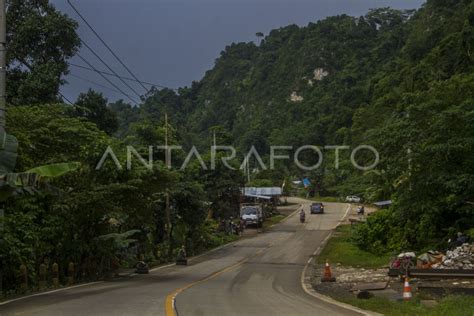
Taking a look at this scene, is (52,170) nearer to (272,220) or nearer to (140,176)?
(140,176)

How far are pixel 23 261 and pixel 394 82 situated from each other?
2549 inches

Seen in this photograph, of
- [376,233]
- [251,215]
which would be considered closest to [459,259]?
[376,233]

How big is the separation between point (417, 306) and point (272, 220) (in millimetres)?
54526

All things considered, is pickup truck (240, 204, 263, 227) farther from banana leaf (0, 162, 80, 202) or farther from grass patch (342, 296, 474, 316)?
banana leaf (0, 162, 80, 202)

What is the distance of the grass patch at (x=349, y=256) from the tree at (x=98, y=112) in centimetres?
1415

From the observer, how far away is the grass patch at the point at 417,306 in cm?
1189

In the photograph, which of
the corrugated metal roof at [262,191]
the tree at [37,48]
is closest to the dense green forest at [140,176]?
the tree at [37,48]

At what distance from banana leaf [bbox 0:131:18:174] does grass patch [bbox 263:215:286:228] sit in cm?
4900

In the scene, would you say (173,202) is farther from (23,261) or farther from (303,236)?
(23,261)

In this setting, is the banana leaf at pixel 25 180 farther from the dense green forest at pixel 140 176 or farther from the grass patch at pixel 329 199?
the grass patch at pixel 329 199

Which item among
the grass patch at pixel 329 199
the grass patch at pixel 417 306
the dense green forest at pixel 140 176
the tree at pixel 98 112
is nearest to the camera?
the grass patch at pixel 417 306

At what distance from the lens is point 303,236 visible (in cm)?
4891

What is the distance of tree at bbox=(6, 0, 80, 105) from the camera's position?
29.9 meters

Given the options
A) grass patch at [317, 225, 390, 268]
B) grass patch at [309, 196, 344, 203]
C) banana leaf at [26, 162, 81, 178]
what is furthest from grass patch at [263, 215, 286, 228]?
banana leaf at [26, 162, 81, 178]
